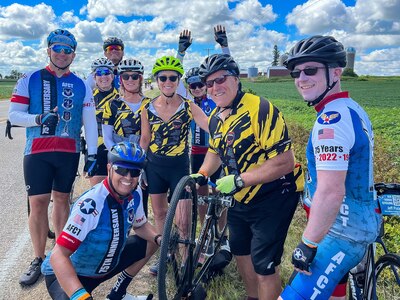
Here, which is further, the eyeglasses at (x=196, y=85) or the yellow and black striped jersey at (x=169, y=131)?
the eyeglasses at (x=196, y=85)

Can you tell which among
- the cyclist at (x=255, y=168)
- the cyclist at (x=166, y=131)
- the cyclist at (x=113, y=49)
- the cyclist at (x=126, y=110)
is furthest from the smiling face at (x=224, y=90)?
the cyclist at (x=113, y=49)

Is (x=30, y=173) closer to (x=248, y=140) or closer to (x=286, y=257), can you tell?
(x=248, y=140)

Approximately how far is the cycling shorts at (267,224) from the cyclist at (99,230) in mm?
1006

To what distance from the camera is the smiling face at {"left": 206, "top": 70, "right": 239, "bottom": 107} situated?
318 centimetres

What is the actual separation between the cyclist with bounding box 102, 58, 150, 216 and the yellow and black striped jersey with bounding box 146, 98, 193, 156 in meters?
0.42

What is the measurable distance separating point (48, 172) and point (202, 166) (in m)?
1.86

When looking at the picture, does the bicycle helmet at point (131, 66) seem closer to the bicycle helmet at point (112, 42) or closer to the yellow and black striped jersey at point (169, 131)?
the yellow and black striped jersey at point (169, 131)

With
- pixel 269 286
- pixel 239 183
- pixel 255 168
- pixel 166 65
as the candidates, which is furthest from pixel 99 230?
pixel 166 65

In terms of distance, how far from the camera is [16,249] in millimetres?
4613

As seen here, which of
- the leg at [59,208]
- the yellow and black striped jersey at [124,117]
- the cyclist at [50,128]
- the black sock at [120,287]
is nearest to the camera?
the black sock at [120,287]

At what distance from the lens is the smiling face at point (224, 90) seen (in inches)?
125

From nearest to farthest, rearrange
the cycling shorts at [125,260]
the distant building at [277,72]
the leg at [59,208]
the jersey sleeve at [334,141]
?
the jersey sleeve at [334,141] → the cycling shorts at [125,260] → the leg at [59,208] → the distant building at [277,72]

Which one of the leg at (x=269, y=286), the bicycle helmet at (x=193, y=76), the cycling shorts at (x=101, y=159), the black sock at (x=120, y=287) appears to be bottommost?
the black sock at (x=120, y=287)

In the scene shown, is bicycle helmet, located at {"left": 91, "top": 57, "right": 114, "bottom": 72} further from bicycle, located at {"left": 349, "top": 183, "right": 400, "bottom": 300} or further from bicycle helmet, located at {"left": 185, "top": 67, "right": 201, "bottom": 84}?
bicycle, located at {"left": 349, "top": 183, "right": 400, "bottom": 300}
